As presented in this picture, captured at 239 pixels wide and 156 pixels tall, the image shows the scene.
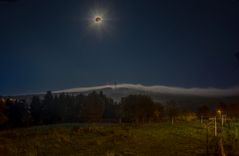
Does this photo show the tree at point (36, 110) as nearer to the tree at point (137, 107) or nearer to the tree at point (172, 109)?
the tree at point (137, 107)

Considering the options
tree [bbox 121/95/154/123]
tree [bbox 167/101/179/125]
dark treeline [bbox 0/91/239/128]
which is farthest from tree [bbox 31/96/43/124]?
tree [bbox 167/101/179/125]

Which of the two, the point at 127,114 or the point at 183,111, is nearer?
the point at 127,114

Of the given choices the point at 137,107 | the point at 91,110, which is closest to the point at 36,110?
the point at 137,107

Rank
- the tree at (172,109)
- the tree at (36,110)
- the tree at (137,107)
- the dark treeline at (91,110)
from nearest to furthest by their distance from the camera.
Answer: the dark treeline at (91,110) → the tree at (137,107) → the tree at (172,109) → the tree at (36,110)

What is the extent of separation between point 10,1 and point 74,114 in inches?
2254

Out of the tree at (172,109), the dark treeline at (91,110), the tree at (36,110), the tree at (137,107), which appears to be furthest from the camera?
the tree at (36,110)

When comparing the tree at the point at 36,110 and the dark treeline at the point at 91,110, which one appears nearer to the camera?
the dark treeline at the point at 91,110

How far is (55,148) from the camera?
17.7 meters

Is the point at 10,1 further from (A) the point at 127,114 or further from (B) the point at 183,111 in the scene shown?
(B) the point at 183,111

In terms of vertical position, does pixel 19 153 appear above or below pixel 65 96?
below

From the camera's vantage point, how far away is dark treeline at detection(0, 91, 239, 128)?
43.3 metres

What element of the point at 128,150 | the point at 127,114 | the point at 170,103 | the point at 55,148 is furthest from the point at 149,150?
the point at 170,103

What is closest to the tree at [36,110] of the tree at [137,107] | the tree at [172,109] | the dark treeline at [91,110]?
the dark treeline at [91,110]

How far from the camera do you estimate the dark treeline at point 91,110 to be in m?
43.3
